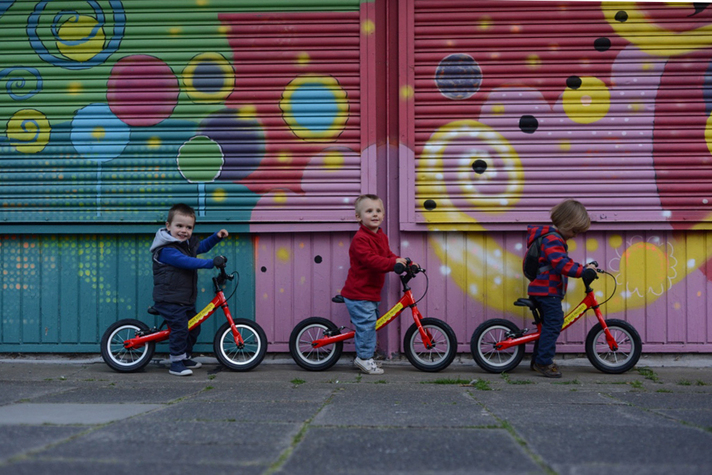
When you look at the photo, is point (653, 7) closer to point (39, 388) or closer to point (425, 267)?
point (425, 267)

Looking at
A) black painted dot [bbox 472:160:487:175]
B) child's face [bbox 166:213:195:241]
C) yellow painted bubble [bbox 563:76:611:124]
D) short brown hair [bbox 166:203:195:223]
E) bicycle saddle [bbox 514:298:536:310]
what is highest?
yellow painted bubble [bbox 563:76:611:124]

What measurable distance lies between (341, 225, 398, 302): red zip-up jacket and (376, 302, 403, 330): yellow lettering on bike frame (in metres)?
0.16

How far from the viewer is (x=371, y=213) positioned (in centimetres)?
559

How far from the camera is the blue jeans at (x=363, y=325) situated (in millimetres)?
5578

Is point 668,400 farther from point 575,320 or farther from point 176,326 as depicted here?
point 176,326

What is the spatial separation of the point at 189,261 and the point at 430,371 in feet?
7.59

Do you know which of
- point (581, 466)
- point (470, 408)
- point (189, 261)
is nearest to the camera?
point (581, 466)

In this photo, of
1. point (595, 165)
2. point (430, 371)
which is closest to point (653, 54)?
point (595, 165)

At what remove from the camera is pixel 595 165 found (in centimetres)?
602

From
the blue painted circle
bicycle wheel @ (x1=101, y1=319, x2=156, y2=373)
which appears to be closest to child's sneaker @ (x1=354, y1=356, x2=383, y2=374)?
bicycle wheel @ (x1=101, y1=319, x2=156, y2=373)

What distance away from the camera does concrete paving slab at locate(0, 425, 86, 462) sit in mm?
2918

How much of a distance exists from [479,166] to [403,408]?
2.84 m

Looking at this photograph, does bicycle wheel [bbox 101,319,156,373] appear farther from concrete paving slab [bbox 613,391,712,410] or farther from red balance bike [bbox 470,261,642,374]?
concrete paving slab [bbox 613,391,712,410]

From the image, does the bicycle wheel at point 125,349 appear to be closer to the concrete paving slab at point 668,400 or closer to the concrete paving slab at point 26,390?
the concrete paving slab at point 26,390
